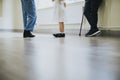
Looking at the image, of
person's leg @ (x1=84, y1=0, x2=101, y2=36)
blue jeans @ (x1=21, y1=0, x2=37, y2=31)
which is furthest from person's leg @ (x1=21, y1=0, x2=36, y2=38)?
person's leg @ (x1=84, y1=0, x2=101, y2=36)

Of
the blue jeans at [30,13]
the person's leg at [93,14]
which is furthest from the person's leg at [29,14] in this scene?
the person's leg at [93,14]

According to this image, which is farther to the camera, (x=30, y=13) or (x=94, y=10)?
(x=94, y=10)

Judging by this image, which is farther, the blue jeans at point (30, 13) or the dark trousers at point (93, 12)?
the dark trousers at point (93, 12)

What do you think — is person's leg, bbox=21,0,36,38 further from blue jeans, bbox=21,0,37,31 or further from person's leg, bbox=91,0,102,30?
person's leg, bbox=91,0,102,30

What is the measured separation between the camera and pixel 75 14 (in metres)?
5.07

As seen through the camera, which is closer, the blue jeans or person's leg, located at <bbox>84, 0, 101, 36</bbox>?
the blue jeans

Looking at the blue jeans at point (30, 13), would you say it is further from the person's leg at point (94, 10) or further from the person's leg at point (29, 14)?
the person's leg at point (94, 10)

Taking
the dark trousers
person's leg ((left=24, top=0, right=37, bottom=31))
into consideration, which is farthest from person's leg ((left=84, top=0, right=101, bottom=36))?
person's leg ((left=24, top=0, right=37, bottom=31))

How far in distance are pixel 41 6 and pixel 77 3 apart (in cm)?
189

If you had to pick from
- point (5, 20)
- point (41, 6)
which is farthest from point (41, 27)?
point (5, 20)

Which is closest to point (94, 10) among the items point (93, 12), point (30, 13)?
point (93, 12)

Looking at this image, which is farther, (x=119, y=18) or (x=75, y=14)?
(x=75, y=14)

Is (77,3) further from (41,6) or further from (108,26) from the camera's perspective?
(41,6)

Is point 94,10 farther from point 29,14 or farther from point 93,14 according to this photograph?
point 29,14
